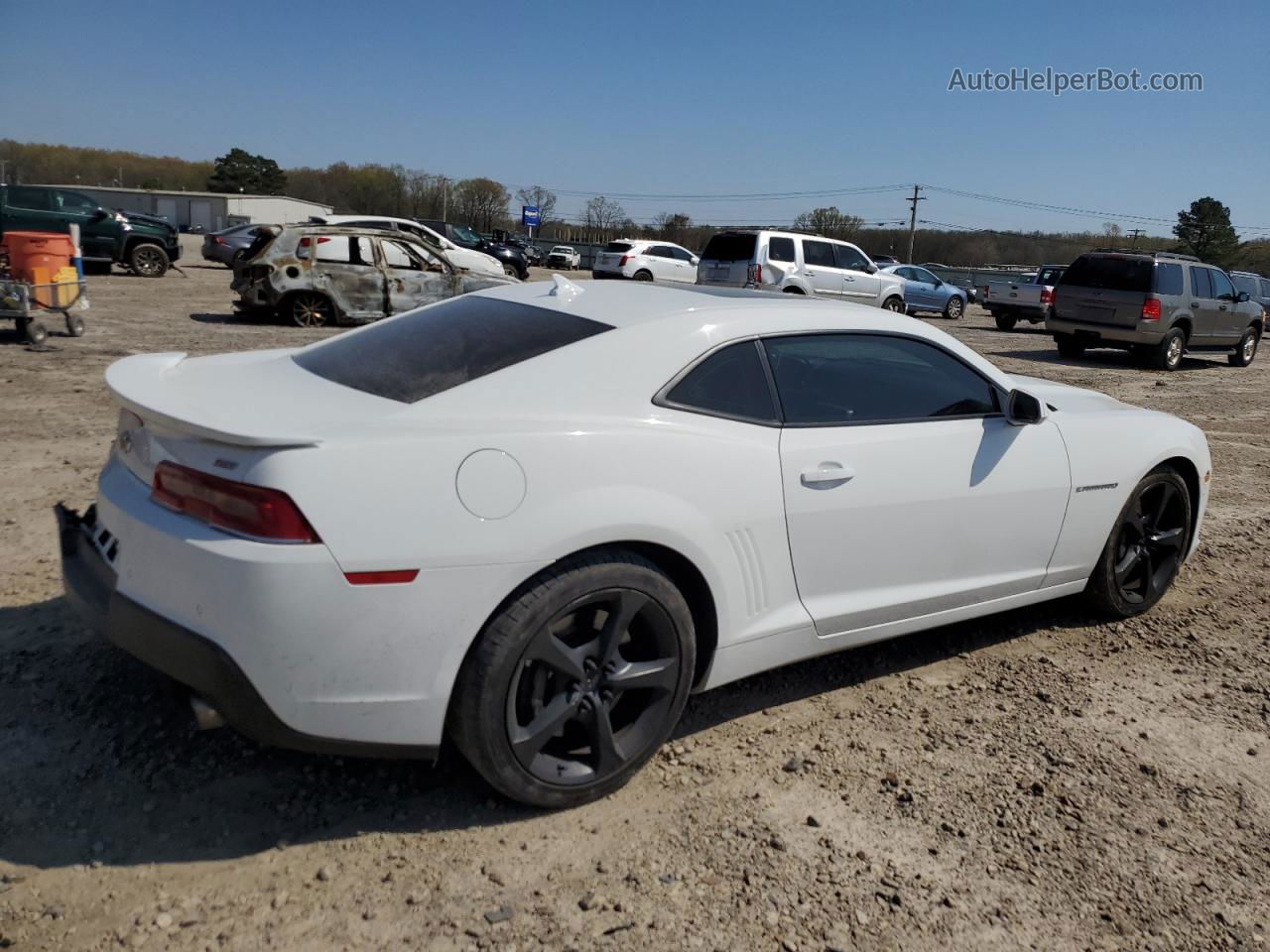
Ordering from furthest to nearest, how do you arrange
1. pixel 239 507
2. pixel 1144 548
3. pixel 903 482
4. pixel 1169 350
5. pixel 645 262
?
pixel 645 262, pixel 1169 350, pixel 1144 548, pixel 903 482, pixel 239 507

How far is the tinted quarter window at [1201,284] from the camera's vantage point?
16125mm

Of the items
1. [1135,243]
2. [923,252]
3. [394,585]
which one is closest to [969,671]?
[394,585]

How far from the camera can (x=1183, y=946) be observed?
248cm

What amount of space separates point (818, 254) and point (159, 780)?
19.2 meters

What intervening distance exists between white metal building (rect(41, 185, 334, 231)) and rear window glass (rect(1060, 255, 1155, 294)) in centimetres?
6997

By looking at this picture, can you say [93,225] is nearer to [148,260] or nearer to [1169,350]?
[148,260]

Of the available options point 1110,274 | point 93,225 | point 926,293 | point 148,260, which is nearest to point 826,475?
point 1110,274

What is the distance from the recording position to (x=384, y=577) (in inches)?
95.9

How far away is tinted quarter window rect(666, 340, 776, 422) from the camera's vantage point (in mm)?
3084

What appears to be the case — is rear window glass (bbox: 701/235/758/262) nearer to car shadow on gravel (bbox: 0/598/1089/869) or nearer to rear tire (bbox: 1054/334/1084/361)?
rear tire (bbox: 1054/334/1084/361)

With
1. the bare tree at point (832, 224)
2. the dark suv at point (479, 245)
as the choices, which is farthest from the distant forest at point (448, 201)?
the dark suv at point (479, 245)

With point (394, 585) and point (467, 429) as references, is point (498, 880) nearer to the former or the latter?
point (394, 585)

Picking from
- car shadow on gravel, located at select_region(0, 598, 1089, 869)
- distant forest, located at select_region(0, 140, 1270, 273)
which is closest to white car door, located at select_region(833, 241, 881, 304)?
car shadow on gravel, located at select_region(0, 598, 1089, 869)

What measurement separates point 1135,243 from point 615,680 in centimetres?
7149
